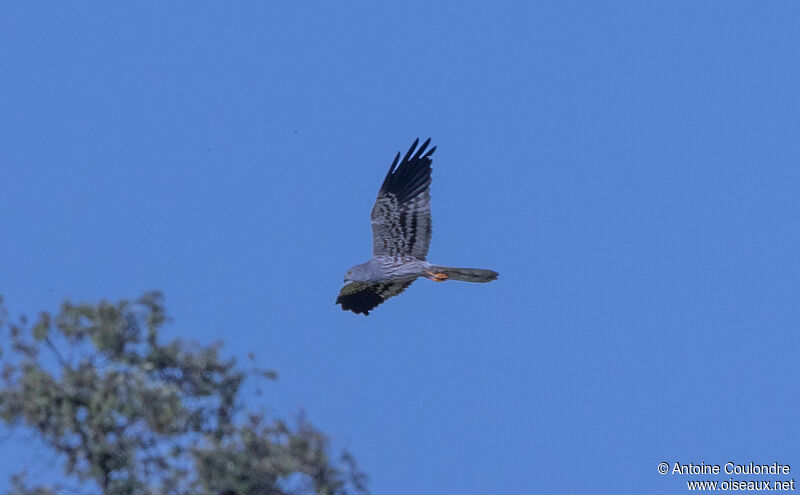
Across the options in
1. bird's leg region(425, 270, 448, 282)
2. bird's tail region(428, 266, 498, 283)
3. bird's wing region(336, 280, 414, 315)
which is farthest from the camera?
bird's wing region(336, 280, 414, 315)

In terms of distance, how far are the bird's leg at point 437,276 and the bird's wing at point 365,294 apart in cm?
173

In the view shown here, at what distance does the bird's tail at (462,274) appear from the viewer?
17.9 meters

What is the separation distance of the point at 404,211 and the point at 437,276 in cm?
125

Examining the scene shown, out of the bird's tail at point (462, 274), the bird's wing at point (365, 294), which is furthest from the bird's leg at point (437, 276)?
the bird's wing at point (365, 294)

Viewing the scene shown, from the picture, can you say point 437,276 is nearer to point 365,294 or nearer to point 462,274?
point 462,274

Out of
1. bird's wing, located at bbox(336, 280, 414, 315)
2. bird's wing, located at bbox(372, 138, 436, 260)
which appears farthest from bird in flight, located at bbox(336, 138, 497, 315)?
bird's wing, located at bbox(336, 280, 414, 315)

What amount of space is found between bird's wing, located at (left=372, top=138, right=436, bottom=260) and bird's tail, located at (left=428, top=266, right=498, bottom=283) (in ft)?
1.89

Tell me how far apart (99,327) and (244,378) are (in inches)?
66.8

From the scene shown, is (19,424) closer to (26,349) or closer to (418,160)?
(26,349)

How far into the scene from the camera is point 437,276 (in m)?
18.7

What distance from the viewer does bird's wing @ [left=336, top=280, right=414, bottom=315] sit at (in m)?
20.6

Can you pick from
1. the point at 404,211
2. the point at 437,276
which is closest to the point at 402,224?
the point at 404,211

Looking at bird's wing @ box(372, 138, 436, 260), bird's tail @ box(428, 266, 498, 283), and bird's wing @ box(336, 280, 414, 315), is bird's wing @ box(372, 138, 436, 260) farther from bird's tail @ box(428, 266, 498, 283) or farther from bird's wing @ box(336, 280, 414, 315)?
bird's wing @ box(336, 280, 414, 315)

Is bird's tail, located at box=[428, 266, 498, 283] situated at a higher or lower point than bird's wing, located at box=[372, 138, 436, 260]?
lower
